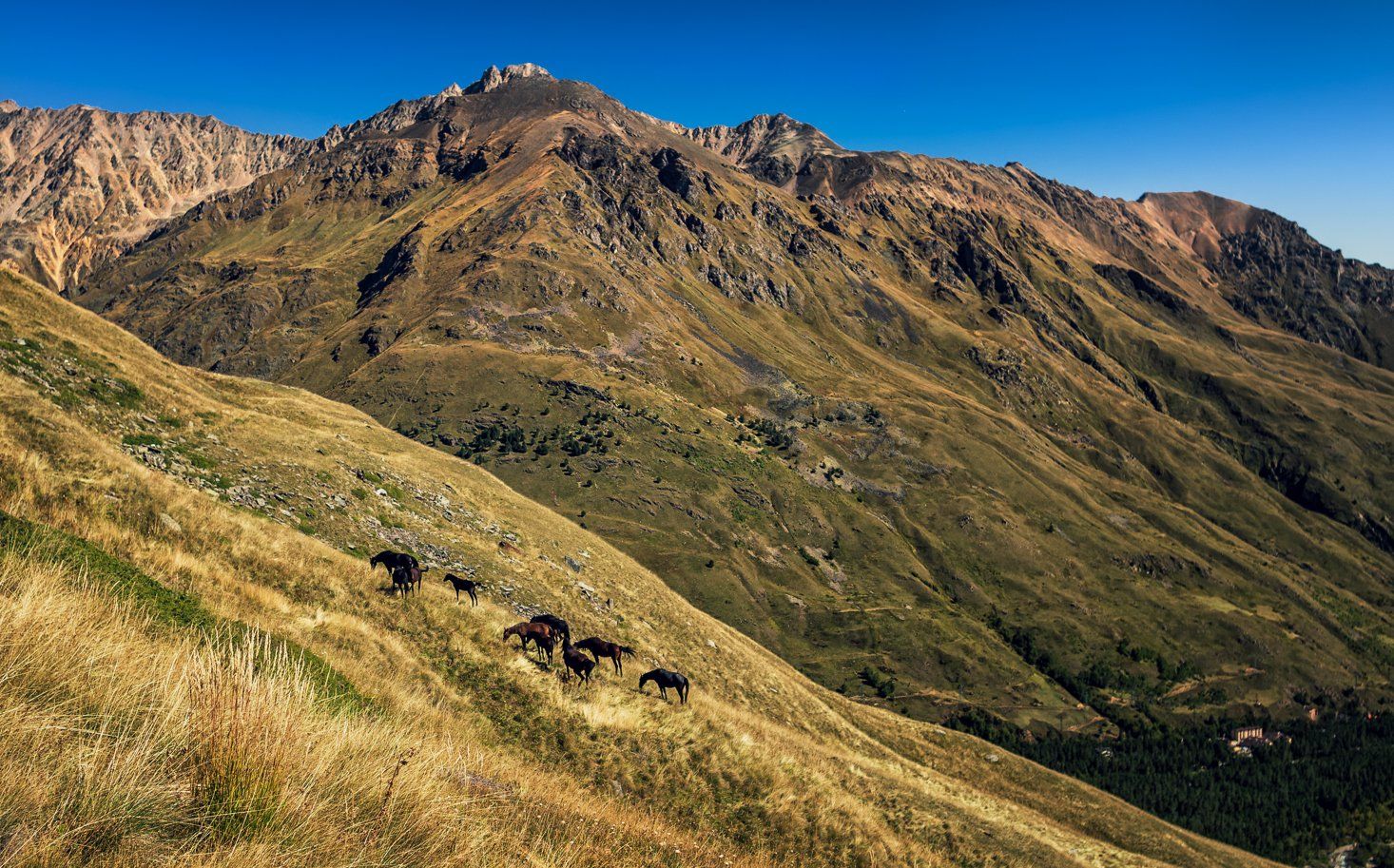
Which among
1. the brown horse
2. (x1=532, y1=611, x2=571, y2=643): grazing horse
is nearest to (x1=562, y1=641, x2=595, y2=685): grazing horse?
the brown horse

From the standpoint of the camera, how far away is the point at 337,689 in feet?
39.0

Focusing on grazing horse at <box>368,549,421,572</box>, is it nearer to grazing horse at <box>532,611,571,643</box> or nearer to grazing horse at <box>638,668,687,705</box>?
grazing horse at <box>532,611,571,643</box>

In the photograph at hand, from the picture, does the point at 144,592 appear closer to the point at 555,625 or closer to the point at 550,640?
the point at 550,640

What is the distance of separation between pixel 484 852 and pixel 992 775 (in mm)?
63827

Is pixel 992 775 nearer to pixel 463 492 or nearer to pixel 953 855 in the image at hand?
pixel 953 855

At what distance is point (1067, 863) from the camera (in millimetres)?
35188

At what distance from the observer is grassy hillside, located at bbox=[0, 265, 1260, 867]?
4.90m

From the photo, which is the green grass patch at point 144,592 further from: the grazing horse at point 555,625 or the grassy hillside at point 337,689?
the grazing horse at point 555,625

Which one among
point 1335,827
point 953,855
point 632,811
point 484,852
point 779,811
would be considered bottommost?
point 1335,827

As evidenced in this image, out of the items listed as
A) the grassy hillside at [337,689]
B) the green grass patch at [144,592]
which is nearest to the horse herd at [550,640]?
the grassy hillside at [337,689]

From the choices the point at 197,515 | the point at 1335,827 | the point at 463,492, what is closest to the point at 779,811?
the point at 197,515

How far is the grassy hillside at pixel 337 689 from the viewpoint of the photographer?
4.90m

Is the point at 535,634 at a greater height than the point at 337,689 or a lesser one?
lesser

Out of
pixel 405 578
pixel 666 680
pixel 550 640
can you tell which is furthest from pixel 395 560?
pixel 666 680
